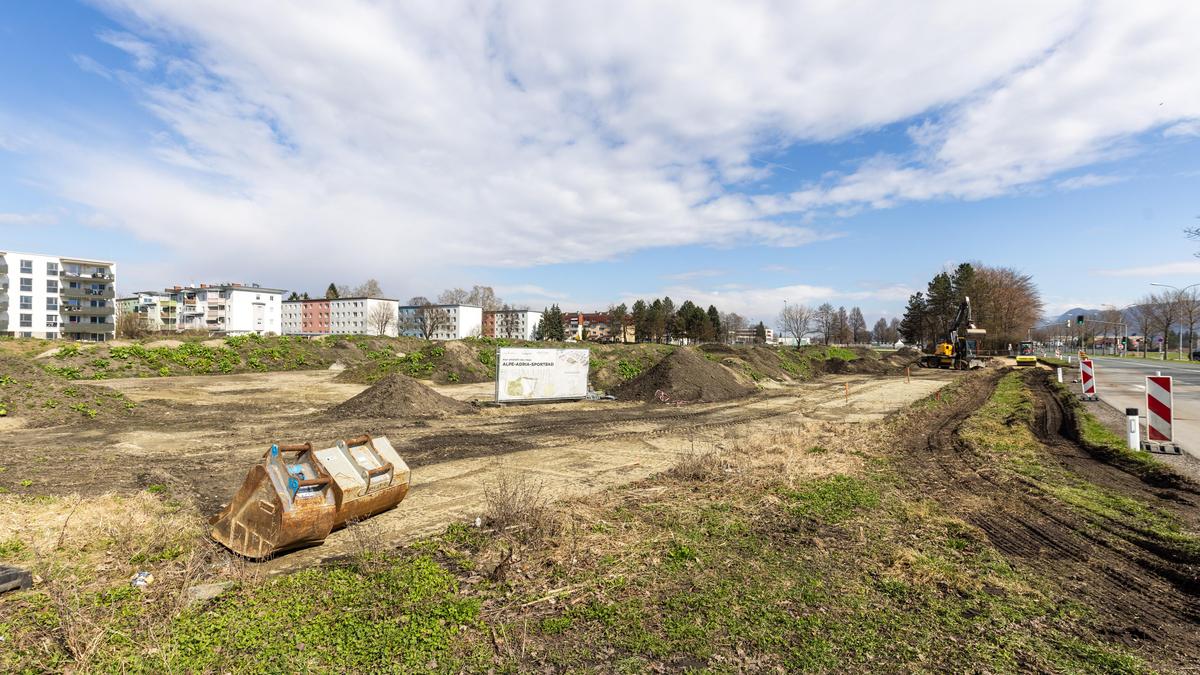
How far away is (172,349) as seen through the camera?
32250 mm

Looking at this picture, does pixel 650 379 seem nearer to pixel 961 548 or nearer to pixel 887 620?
pixel 961 548

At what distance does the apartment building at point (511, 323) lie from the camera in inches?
5699

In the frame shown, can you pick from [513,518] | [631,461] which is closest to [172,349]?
[631,461]

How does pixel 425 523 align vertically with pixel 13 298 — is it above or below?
below

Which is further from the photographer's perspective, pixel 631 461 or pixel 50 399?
pixel 50 399

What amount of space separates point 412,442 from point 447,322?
108 meters

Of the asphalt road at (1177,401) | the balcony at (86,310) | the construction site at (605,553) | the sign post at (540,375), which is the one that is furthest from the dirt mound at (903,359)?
the balcony at (86,310)

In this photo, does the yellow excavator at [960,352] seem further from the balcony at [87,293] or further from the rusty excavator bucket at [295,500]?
the balcony at [87,293]

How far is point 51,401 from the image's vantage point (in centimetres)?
1520

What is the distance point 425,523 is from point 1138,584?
750cm

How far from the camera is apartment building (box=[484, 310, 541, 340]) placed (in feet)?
475

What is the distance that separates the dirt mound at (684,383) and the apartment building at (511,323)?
4757 inches

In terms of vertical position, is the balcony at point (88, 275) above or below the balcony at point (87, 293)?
above

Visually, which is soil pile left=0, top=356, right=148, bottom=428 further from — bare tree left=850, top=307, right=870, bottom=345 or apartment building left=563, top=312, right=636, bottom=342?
bare tree left=850, top=307, right=870, bottom=345
